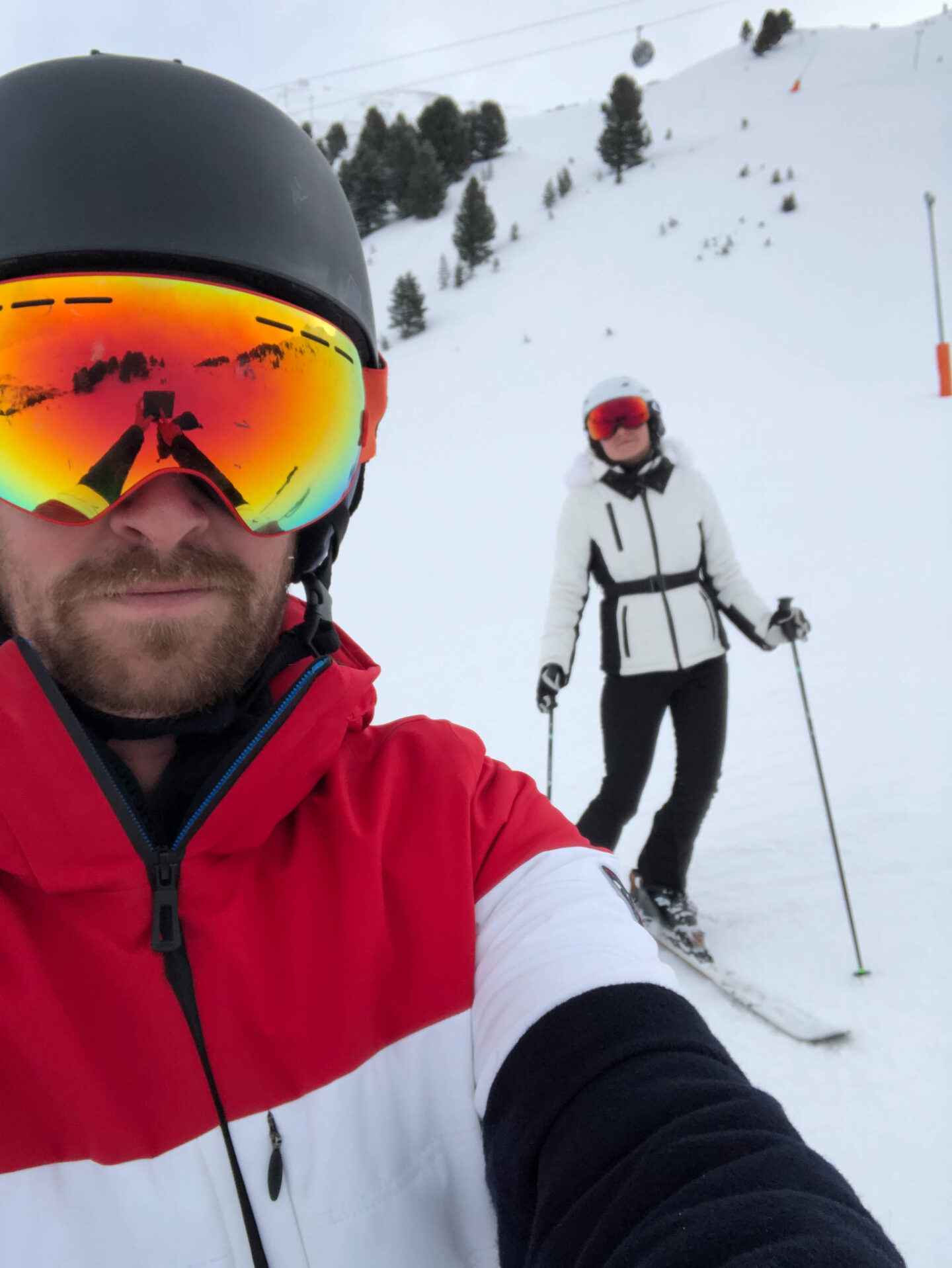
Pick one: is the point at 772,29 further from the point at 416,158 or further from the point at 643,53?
the point at 416,158

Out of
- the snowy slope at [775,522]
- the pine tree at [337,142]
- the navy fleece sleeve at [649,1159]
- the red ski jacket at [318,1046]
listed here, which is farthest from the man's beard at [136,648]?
the pine tree at [337,142]

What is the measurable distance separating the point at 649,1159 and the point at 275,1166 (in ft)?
1.39

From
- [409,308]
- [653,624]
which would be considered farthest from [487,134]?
[653,624]

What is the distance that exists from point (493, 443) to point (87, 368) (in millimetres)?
12891

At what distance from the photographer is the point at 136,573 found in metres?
1.06

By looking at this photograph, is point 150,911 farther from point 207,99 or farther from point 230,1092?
point 207,99

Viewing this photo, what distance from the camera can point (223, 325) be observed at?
116 centimetres

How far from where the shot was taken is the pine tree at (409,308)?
21.8 m

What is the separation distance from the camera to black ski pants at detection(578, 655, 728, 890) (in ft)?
9.21

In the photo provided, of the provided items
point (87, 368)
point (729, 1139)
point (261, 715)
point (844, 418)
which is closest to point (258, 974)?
point (261, 715)

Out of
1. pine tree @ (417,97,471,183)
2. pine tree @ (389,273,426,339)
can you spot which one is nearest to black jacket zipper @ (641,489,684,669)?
pine tree @ (389,273,426,339)

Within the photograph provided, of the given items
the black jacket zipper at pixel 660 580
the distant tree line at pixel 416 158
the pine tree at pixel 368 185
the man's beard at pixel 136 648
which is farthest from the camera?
the pine tree at pixel 368 185

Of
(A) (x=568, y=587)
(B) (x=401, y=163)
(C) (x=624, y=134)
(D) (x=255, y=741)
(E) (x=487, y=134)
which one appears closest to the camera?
(D) (x=255, y=741)

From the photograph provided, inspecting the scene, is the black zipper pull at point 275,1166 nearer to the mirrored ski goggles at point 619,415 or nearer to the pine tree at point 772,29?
the mirrored ski goggles at point 619,415
